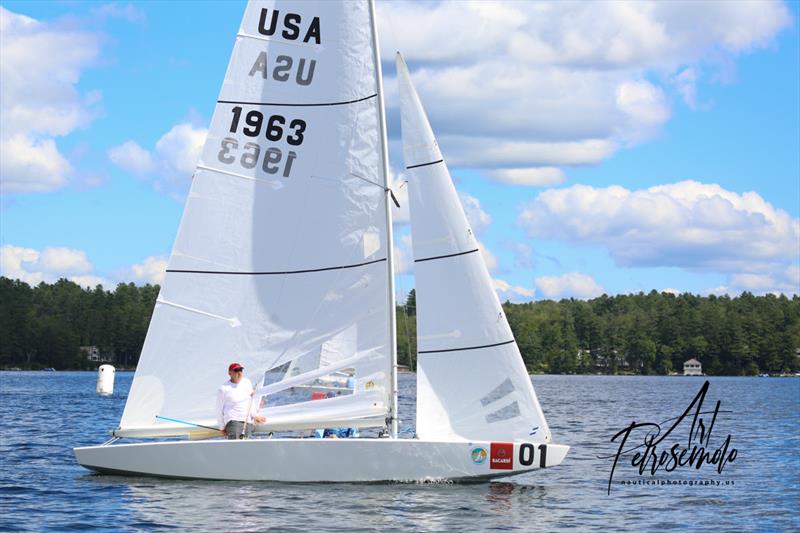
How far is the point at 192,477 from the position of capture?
18703 millimetres

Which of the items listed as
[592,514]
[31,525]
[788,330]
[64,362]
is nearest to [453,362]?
[592,514]

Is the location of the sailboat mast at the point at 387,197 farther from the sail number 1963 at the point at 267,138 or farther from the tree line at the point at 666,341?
the tree line at the point at 666,341

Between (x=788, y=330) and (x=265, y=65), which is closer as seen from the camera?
(x=265, y=65)

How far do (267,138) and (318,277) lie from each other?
8.23 ft

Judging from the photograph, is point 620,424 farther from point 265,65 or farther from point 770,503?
point 265,65

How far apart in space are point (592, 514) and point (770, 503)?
3.96 m

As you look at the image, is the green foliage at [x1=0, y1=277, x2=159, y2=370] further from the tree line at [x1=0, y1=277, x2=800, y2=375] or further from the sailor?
the sailor

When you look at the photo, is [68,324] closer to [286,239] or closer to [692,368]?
[692,368]

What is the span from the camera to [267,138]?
19438mm

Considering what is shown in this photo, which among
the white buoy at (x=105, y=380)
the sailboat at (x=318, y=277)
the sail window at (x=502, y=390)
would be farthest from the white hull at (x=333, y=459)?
the white buoy at (x=105, y=380)

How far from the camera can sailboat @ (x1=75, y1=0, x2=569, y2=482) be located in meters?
19.1

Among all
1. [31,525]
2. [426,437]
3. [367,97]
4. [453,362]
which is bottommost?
→ [31,525]

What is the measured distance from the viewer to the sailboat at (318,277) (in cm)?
1909

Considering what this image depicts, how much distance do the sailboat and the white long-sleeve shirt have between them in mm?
408
